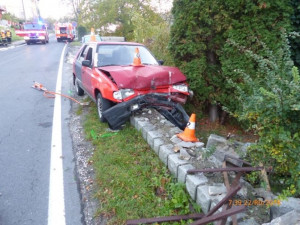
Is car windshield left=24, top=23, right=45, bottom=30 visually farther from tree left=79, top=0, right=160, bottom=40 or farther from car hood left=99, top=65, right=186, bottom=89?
car hood left=99, top=65, right=186, bottom=89

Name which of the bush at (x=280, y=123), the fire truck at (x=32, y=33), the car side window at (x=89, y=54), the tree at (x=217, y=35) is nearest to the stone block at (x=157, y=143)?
the bush at (x=280, y=123)

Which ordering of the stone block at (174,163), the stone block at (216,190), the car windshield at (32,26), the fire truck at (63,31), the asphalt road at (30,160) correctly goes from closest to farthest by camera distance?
1. the stone block at (216,190)
2. the asphalt road at (30,160)
3. the stone block at (174,163)
4. the car windshield at (32,26)
5. the fire truck at (63,31)

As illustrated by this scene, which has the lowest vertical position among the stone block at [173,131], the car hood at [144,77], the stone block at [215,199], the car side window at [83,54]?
the stone block at [215,199]

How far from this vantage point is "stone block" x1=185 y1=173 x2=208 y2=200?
2.86 metres

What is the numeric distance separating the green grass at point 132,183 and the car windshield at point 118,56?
6.52 ft

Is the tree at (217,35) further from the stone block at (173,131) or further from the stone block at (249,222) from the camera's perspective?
the stone block at (249,222)

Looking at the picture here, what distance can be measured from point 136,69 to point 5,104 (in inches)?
165

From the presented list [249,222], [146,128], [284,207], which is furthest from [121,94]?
[284,207]

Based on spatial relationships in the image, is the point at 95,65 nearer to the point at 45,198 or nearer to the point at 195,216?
the point at 45,198

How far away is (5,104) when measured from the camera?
6824mm

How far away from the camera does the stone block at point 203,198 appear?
2643 mm

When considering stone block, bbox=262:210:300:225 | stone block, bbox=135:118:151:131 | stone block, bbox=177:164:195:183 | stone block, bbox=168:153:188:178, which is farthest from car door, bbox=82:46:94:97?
stone block, bbox=262:210:300:225

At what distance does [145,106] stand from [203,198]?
8.28ft

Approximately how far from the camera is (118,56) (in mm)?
5906
